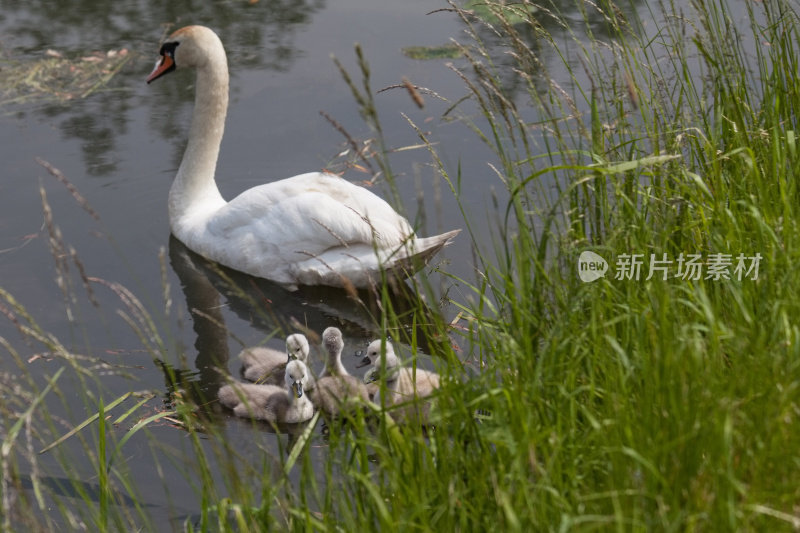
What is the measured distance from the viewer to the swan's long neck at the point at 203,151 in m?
5.94

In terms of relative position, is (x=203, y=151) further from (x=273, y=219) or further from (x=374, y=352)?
(x=374, y=352)

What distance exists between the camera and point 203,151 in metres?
6.03

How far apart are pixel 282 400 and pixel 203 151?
210cm

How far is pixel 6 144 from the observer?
21.8 feet

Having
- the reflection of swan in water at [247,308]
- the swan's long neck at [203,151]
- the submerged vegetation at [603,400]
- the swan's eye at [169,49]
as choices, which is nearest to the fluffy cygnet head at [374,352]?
the reflection of swan in water at [247,308]

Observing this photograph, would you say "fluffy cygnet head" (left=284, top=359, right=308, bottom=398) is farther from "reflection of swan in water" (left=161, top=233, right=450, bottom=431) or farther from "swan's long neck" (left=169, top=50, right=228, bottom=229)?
"swan's long neck" (left=169, top=50, right=228, bottom=229)

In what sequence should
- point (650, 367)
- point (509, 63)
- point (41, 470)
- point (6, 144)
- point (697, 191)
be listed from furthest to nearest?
1. point (509, 63)
2. point (6, 144)
3. point (41, 470)
4. point (697, 191)
5. point (650, 367)

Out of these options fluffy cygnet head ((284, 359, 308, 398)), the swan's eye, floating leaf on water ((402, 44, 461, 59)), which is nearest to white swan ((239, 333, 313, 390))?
fluffy cygnet head ((284, 359, 308, 398))

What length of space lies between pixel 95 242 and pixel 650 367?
4062 millimetres

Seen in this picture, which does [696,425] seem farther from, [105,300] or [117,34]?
[117,34]

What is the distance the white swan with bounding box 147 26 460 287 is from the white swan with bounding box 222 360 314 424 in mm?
804

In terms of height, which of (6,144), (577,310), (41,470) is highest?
(577,310)

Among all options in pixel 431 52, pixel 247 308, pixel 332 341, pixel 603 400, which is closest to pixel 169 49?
pixel 247 308

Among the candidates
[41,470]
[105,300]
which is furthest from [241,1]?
[41,470]
